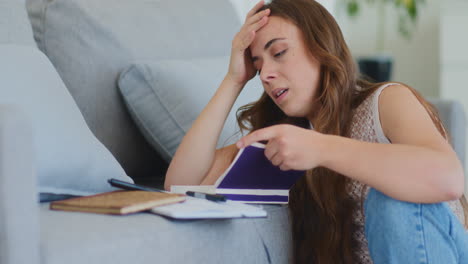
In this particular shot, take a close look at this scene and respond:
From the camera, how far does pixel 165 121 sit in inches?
64.7

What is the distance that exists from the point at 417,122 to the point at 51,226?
70 centimetres

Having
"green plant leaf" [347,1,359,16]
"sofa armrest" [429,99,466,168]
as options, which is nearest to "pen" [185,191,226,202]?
"sofa armrest" [429,99,466,168]

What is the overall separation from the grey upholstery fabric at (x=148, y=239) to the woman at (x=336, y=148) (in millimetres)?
163

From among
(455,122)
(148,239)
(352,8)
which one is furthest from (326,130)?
(352,8)

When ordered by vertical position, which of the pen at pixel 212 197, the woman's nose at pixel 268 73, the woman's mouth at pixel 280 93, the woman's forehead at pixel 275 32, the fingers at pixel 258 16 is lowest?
the pen at pixel 212 197

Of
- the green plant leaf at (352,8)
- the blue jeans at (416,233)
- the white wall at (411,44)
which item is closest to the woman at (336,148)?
the blue jeans at (416,233)

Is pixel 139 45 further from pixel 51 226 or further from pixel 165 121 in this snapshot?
pixel 51 226

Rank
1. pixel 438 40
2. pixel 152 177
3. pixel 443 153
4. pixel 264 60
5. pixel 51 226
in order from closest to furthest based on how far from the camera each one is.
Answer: pixel 51 226, pixel 443 153, pixel 264 60, pixel 152 177, pixel 438 40

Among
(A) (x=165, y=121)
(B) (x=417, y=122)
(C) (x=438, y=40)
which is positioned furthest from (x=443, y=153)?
(C) (x=438, y=40)

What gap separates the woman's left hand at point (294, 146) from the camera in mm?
1122

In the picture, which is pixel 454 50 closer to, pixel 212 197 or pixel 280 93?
pixel 280 93

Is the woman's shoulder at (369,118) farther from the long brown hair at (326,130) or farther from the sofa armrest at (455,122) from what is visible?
the sofa armrest at (455,122)

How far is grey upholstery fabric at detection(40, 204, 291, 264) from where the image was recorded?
835 millimetres

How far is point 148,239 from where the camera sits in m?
0.92
